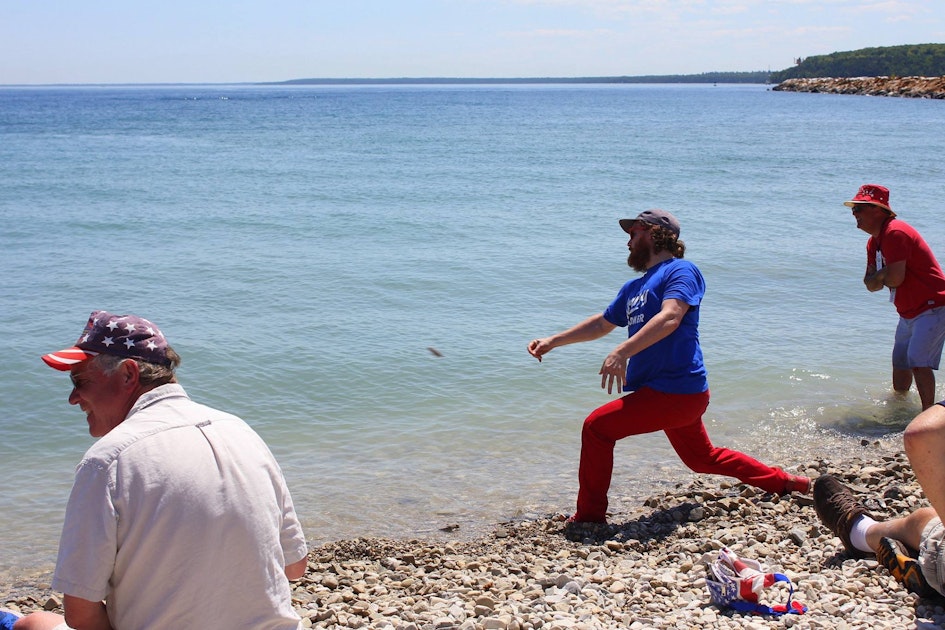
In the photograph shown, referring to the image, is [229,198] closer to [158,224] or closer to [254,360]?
[158,224]

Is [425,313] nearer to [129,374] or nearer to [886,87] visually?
[129,374]

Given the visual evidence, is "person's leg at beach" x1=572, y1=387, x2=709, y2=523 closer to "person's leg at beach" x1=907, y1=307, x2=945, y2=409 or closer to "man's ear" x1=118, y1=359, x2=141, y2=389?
"person's leg at beach" x1=907, y1=307, x2=945, y2=409

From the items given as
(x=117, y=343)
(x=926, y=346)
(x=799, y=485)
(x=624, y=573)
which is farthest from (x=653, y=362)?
(x=117, y=343)

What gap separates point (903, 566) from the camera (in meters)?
4.31

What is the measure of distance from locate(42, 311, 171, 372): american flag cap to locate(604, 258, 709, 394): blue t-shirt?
3244mm

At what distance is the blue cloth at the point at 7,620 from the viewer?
3.30 metres

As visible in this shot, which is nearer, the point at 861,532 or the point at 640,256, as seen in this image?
the point at 861,532

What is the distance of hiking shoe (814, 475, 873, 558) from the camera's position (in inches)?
193

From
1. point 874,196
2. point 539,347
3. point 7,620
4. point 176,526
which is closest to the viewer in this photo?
point 176,526

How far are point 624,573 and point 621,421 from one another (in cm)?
91

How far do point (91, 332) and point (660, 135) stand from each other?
180 ft

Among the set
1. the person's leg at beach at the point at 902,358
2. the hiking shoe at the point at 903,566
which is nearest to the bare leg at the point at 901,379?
the person's leg at beach at the point at 902,358

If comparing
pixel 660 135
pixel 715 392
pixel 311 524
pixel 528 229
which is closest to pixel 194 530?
pixel 311 524

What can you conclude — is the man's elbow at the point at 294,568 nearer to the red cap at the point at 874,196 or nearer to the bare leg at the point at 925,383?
the red cap at the point at 874,196
